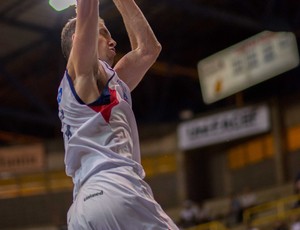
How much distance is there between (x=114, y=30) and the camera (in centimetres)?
2142

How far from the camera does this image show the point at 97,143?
393 cm

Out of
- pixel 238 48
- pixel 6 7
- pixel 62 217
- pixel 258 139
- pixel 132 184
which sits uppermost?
pixel 132 184

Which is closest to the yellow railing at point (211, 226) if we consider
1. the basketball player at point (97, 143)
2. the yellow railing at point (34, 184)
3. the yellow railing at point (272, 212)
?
the yellow railing at point (272, 212)

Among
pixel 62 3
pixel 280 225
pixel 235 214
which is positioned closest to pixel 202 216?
pixel 235 214

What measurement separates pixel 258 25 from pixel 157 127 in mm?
10025

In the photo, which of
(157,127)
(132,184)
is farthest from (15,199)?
(132,184)

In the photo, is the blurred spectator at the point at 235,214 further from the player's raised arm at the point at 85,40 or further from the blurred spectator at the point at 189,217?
the player's raised arm at the point at 85,40

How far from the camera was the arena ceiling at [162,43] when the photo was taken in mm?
19250

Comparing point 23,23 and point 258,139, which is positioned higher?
point 23,23

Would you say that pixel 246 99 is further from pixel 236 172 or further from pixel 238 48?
pixel 238 48

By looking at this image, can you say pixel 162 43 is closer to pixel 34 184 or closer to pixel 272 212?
pixel 272 212

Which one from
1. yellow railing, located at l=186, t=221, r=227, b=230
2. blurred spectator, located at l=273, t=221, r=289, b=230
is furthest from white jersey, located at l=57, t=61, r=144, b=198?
yellow railing, located at l=186, t=221, r=227, b=230

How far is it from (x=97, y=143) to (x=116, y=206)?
39cm

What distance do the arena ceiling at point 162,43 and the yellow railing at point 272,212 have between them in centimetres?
442
